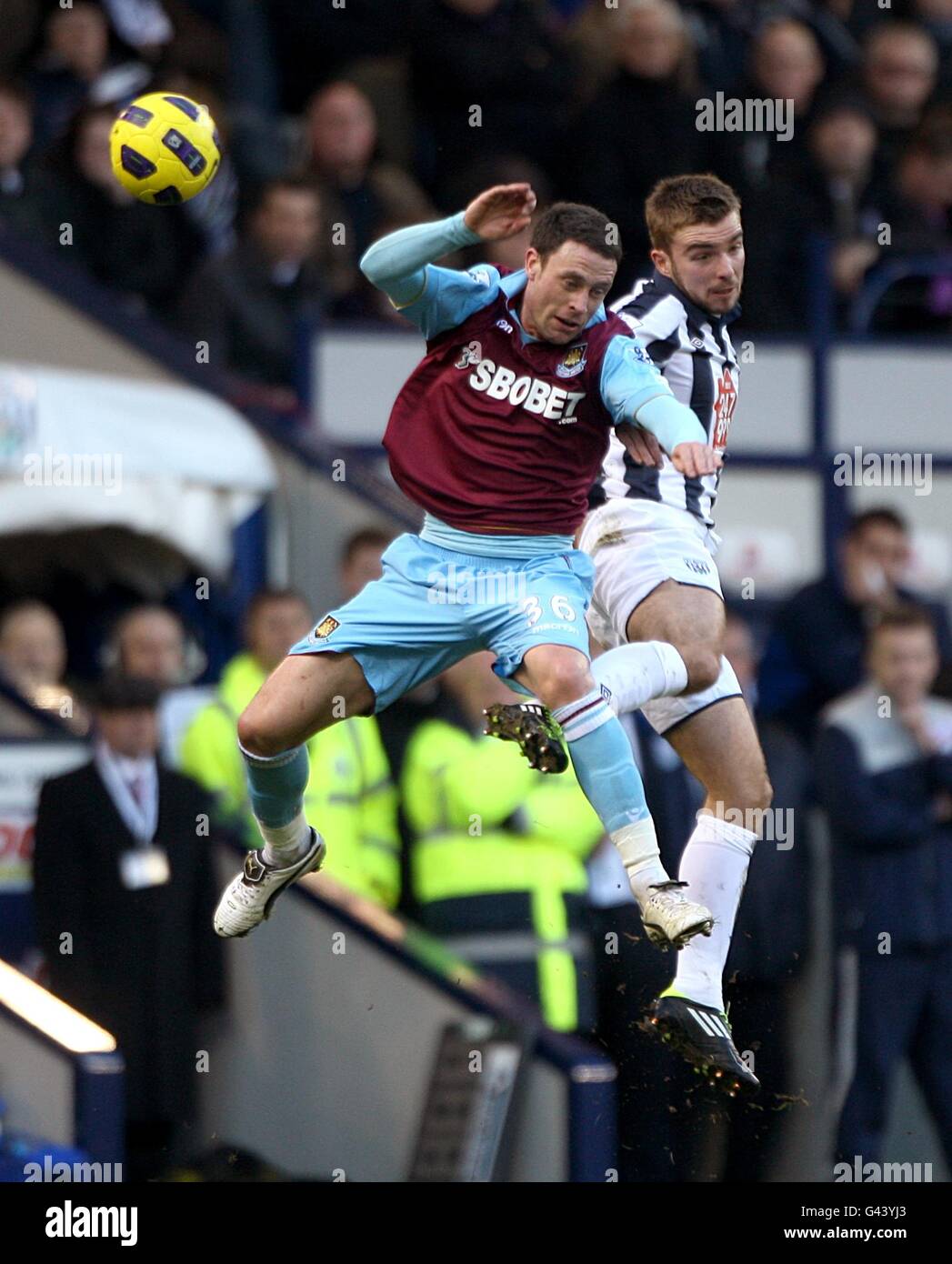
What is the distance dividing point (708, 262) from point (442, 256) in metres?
0.82

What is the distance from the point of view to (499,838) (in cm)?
899

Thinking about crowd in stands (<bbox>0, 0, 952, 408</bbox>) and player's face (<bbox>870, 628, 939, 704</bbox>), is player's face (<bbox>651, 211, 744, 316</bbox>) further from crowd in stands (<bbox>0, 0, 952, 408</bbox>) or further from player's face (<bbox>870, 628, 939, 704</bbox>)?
crowd in stands (<bbox>0, 0, 952, 408</bbox>)

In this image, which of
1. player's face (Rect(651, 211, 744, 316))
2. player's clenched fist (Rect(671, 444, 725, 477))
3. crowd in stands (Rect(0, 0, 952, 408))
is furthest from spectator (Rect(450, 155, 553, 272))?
player's clenched fist (Rect(671, 444, 725, 477))

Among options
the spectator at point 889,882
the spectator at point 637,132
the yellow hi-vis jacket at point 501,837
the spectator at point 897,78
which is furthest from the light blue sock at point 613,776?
the spectator at point 897,78

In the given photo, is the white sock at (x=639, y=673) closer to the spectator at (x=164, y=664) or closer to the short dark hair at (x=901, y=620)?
the short dark hair at (x=901, y=620)

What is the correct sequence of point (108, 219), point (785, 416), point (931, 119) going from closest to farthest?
point (108, 219)
point (785, 416)
point (931, 119)

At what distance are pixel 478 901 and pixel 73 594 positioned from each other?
2712 millimetres

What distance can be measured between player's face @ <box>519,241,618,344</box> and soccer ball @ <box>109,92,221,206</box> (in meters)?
1.09

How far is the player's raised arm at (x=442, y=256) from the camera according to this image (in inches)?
259

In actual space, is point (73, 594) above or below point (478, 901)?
above

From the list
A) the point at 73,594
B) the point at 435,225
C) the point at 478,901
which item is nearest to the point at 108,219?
the point at 73,594

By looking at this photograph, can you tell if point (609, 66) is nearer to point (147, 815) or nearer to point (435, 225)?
point (147, 815)

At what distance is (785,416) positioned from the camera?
38.6 ft
